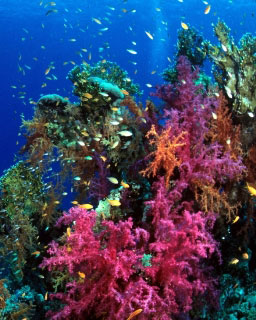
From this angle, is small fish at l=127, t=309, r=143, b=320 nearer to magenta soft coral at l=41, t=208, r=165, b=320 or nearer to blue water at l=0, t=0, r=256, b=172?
magenta soft coral at l=41, t=208, r=165, b=320

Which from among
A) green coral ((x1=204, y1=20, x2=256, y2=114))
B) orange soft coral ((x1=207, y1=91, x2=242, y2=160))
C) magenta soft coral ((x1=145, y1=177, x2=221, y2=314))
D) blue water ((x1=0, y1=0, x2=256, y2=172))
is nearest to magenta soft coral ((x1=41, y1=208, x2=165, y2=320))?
magenta soft coral ((x1=145, y1=177, x2=221, y2=314))

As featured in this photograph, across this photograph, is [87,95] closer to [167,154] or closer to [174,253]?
[167,154]

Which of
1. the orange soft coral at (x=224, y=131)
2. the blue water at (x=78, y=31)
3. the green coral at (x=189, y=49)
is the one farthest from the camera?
the blue water at (x=78, y=31)

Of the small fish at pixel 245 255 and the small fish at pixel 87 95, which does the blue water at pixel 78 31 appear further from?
the small fish at pixel 245 255

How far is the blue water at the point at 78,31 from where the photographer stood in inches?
1811

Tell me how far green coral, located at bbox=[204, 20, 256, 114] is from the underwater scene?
24mm

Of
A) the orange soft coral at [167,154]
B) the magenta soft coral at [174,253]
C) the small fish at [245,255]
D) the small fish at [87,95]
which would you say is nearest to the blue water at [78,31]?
the small fish at [87,95]

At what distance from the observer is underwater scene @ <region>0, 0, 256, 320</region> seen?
3635 millimetres

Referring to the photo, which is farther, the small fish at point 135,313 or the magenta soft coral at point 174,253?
the magenta soft coral at point 174,253

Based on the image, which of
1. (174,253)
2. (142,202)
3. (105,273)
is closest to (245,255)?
(174,253)

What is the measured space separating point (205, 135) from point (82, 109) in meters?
3.14

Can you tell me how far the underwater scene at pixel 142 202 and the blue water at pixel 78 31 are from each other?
773 centimetres

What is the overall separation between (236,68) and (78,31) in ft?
292

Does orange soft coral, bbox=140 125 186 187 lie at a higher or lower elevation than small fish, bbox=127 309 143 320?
higher
